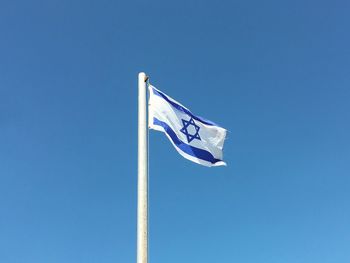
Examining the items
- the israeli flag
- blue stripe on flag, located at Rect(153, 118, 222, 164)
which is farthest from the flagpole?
blue stripe on flag, located at Rect(153, 118, 222, 164)

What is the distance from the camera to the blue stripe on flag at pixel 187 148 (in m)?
12.7

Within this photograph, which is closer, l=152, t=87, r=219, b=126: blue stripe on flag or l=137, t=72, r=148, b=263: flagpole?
l=137, t=72, r=148, b=263: flagpole

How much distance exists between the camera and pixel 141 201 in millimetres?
10234

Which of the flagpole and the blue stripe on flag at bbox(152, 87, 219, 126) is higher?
the blue stripe on flag at bbox(152, 87, 219, 126)

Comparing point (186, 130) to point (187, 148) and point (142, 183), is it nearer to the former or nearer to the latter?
point (187, 148)

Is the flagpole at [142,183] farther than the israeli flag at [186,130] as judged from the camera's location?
No

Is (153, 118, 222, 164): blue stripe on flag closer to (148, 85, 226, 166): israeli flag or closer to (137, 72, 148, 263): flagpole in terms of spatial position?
(148, 85, 226, 166): israeli flag

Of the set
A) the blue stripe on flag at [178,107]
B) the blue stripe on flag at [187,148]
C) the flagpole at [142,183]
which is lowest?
the flagpole at [142,183]

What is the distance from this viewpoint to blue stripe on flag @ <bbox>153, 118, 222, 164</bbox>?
12.7 meters

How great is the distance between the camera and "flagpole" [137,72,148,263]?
974 centimetres

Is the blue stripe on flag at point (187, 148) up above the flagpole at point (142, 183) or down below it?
above

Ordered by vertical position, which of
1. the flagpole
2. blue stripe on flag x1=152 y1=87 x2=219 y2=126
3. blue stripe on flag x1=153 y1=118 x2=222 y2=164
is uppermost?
blue stripe on flag x1=152 y1=87 x2=219 y2=126

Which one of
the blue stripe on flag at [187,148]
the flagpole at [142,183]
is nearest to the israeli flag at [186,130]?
the blue stripe on flag at [187,148]

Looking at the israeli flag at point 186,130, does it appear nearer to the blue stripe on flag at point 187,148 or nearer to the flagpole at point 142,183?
the blue stripe on flag at point 187,148
